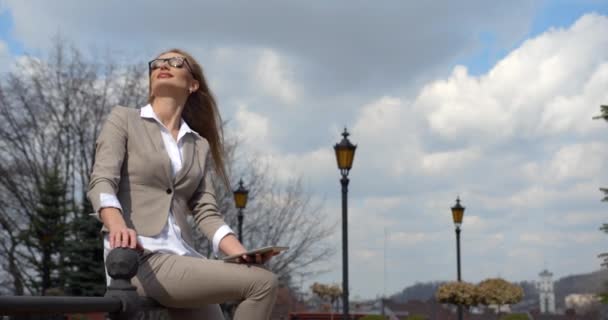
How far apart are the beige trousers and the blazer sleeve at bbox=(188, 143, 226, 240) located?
492mm

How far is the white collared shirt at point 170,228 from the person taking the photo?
326 cm

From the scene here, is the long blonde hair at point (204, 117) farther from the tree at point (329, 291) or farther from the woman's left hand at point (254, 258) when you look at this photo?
the tree at point (329, 291)

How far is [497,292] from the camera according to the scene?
22766mm

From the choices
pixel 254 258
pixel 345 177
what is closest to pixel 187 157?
pixel 254 258

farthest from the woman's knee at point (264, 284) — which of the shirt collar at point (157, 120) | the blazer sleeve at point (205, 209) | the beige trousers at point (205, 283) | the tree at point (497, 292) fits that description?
the tree at point (497, 292)

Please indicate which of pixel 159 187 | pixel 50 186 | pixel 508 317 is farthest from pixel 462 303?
pixel 159 187

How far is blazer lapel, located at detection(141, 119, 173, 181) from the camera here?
11.6 ft

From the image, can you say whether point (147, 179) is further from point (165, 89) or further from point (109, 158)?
point (165, 89)

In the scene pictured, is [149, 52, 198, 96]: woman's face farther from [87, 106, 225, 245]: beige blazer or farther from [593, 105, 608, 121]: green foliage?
[593, 105, 608, 121]: green foliage

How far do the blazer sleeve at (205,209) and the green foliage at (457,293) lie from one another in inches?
747

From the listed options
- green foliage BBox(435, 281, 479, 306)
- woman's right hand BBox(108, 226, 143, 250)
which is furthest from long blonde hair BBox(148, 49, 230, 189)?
green foliage BBox(435, 281, 479, 306)

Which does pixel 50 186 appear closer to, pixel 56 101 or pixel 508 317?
pixel 56 101

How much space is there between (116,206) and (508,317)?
798 inches

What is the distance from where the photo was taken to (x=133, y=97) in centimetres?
3006
